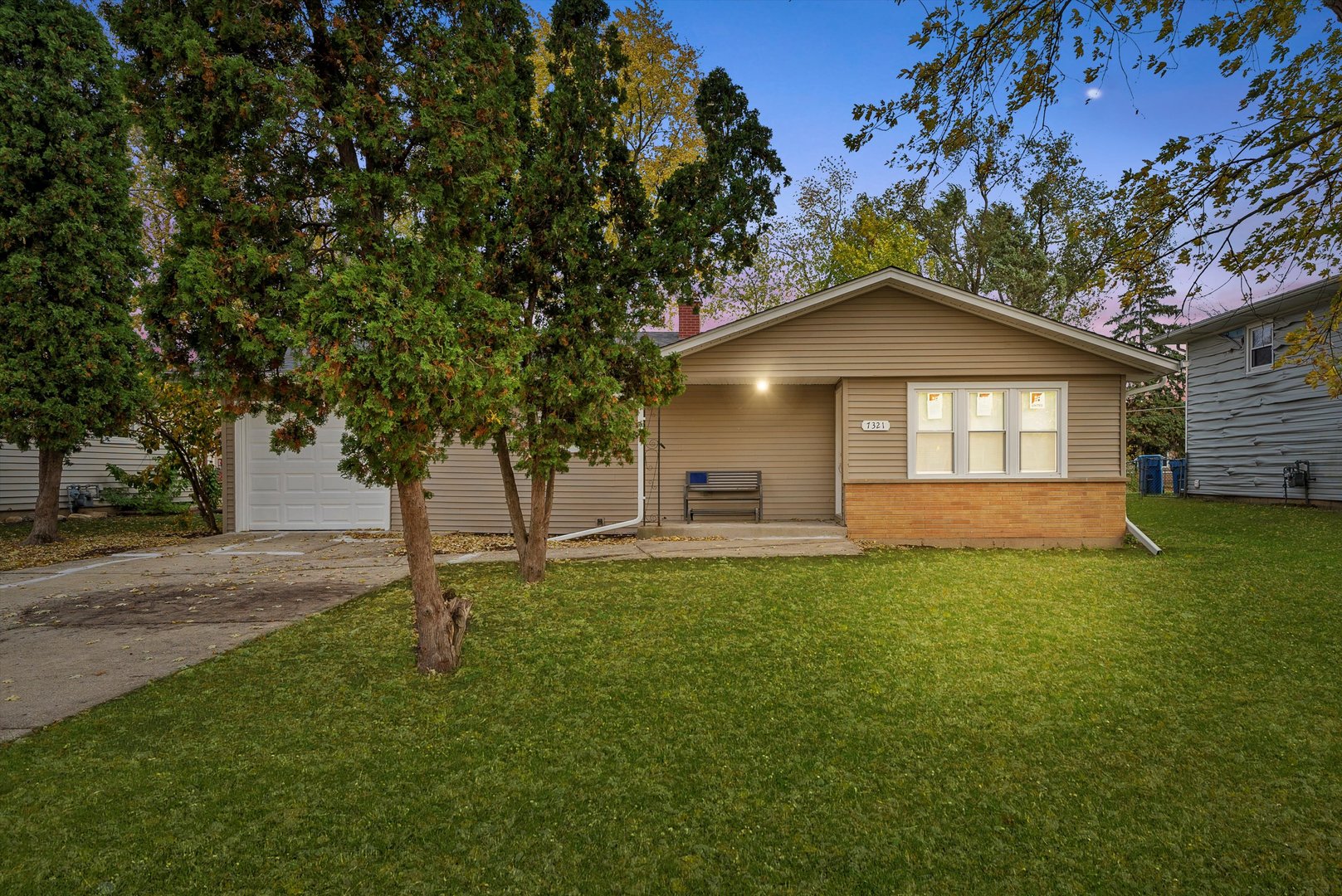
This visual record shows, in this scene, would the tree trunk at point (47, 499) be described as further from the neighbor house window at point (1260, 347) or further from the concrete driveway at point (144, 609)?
the neighbor house window at point (1260, 347)

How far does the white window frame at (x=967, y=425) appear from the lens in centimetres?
1046

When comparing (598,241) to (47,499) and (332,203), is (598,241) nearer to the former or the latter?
(332,203)

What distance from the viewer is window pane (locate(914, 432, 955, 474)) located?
10625 millimetres

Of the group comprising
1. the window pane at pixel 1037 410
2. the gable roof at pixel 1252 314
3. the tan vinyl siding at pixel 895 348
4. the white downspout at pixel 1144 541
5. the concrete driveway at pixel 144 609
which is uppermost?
the gable roof at pixel 1252 314

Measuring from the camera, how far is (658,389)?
7008 mm

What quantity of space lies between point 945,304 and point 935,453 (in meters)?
2.25

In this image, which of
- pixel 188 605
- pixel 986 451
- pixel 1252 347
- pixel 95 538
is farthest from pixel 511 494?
pixel 1252 347

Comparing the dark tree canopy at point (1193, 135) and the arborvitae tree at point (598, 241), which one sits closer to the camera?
the dark tree canopy at point (1193, 135)

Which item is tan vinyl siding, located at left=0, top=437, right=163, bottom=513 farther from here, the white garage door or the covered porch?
the covered porch

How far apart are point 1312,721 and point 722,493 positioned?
856 centimetres

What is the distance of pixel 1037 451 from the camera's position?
10.6 metres

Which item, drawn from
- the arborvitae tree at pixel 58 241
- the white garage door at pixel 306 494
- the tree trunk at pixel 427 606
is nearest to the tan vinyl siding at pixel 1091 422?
the tree trunk at pixel 427 606

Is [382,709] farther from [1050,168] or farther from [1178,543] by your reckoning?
[1050,168]

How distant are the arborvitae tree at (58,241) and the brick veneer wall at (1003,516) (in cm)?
1262
